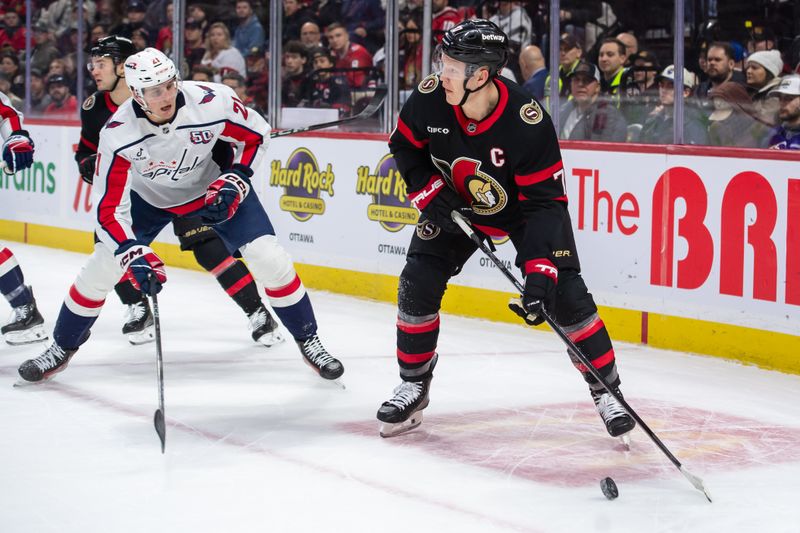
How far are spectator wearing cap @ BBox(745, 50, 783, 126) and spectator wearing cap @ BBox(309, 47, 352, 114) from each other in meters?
2.51

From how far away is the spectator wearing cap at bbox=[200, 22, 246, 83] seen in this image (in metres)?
7.72

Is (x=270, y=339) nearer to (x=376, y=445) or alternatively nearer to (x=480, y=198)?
(x=376, y=445)

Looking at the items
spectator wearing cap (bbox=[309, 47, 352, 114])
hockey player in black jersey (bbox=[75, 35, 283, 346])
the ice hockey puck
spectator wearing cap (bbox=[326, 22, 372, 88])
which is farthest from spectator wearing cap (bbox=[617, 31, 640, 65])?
the ice hockey puck

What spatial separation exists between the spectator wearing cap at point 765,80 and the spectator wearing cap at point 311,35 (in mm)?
2861

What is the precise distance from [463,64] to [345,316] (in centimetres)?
287

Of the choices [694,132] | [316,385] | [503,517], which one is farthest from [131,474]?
[694,132]

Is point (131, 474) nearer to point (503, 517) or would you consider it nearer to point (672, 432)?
point (503, 517)

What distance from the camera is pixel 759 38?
205 inches

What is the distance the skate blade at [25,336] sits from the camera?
514 centimetres

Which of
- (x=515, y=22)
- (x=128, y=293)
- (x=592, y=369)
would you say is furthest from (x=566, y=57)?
(x=592, y=369)

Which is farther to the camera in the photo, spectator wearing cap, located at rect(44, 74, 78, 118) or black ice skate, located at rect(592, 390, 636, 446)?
spectator wearing cap, located at rect(44, 74, 78, 118)

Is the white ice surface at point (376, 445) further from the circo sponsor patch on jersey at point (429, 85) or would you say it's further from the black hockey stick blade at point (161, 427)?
the circo sponsor patch on jersey at point (429, 85)

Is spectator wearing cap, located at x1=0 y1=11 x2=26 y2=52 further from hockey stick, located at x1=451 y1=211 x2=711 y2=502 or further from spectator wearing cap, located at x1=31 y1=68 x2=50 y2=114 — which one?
hockey stick, located at x1=451 y1=211 x2=711 y2=502

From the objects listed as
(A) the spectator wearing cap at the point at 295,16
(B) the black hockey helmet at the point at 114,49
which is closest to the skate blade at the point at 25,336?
(B) the black hockey helmet at the point at 114,49
